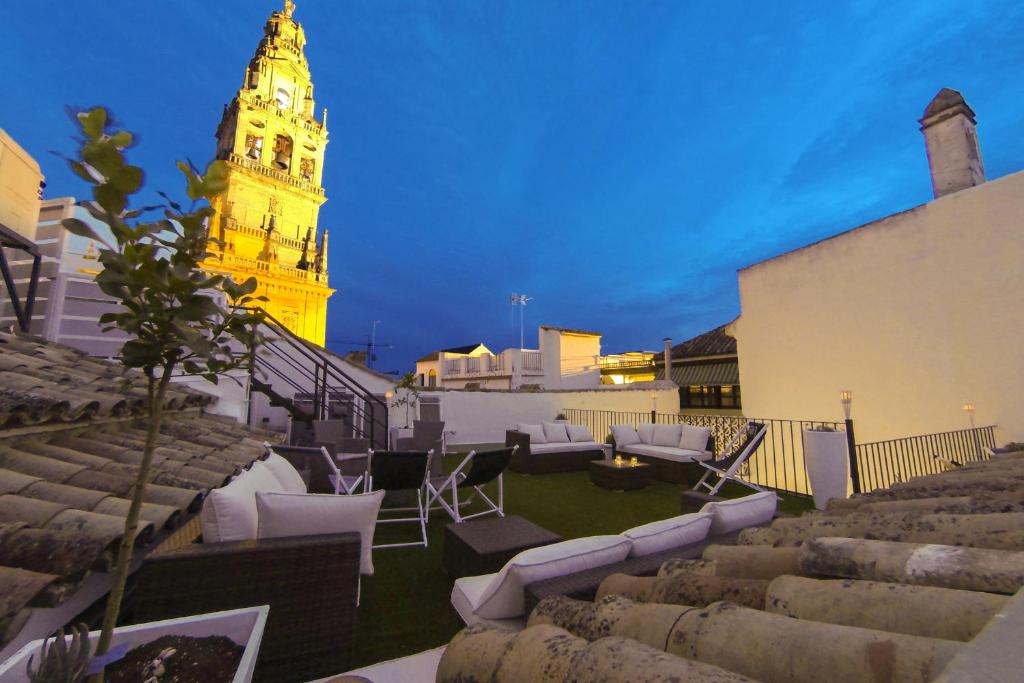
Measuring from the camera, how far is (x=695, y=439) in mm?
6285

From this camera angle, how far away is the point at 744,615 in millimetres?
799

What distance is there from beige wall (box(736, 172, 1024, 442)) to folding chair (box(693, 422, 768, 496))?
9.84ft

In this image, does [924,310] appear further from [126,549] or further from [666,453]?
[126,549]

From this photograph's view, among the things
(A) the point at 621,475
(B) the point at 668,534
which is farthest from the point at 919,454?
(B) the point at 668,534

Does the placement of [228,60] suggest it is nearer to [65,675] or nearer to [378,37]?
[378,37]

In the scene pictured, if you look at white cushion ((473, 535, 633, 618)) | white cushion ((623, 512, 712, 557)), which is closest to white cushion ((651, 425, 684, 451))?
white cushion ((623, 512, 712, 557))

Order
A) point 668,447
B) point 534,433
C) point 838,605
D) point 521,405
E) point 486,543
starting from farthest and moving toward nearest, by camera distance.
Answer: point 521,405, point 534,433, point 668,447, point 486,543, point 838,605

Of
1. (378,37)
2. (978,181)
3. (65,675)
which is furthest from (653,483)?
(378,37)

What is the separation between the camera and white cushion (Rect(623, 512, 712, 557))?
1.75 metres

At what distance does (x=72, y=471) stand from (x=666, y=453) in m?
6.23

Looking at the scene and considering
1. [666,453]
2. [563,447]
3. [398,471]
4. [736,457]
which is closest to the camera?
[398,471]

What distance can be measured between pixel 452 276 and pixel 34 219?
201 ft

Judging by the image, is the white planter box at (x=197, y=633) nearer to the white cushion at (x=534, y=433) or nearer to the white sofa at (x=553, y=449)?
the white sofa at (x=553, y=449)

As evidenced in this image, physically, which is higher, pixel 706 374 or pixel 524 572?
pixel 706 374
